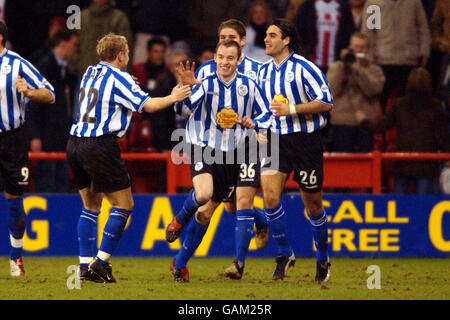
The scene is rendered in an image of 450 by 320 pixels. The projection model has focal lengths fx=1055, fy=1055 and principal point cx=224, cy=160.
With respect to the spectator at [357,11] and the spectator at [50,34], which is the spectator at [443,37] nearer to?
the spectator at [357,11]

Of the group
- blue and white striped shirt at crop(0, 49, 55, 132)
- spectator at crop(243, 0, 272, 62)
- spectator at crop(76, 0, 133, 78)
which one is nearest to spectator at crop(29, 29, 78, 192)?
spectator at crop(76, 0, 133, 78)

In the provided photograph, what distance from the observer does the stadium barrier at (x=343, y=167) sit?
11.0 m

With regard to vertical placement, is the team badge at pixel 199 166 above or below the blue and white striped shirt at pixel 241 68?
below

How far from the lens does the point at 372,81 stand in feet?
38.5

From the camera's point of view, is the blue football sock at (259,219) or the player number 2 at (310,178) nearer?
the player number 2 at (310,178)

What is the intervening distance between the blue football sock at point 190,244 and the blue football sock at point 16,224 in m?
1.43

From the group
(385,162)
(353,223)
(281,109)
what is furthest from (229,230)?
(281,109)

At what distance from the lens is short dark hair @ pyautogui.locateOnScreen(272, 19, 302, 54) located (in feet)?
29.0

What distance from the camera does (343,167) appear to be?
1116 cm

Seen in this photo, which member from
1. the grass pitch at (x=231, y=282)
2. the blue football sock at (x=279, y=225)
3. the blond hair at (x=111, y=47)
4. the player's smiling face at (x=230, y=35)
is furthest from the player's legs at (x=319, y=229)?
the blond hair at (x=111, y=47)

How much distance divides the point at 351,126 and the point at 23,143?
4.18 meters

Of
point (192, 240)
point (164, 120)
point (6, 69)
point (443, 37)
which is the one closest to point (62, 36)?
point (164, 120)

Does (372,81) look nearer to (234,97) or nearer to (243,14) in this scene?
(243,14)

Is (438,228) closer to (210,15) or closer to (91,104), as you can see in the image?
(210,15)
